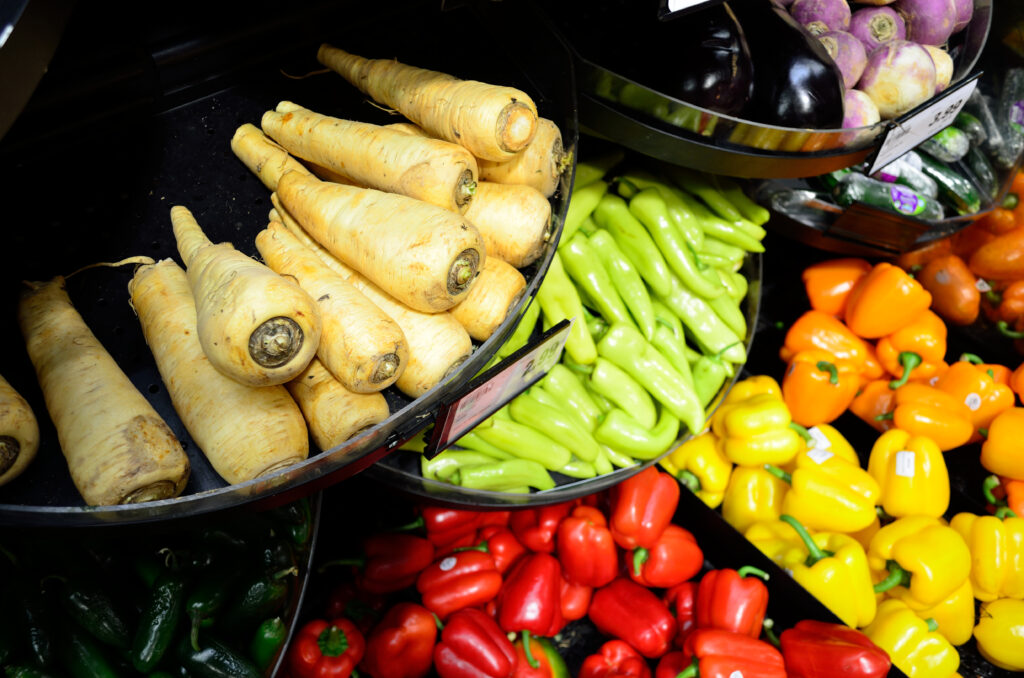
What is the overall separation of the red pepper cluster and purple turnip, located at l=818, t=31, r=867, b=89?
1112 mm

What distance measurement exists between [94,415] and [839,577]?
1.64m

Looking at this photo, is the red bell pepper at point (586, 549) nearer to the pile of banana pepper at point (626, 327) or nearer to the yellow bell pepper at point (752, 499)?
the pile of banana pepper at point (626, 327)

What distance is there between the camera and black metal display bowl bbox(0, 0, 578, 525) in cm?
80

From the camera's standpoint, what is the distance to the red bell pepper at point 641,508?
169 centimetres

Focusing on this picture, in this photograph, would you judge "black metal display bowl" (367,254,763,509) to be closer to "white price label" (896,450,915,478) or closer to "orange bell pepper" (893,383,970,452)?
"white price label" (896,450,915,478)

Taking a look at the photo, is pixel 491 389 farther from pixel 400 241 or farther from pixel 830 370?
pixel 830 370

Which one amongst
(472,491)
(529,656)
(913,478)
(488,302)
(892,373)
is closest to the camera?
(488,302)

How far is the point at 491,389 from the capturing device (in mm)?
999

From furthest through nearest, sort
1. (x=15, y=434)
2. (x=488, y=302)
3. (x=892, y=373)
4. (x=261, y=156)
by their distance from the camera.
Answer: (x=892, y=373)
(x=261, y=156)
(x=488, y=302)
(x=15, y=434)

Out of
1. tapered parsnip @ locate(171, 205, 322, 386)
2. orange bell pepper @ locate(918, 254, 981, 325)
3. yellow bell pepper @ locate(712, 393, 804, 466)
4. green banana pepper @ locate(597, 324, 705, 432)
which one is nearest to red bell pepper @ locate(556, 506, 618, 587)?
green banana pepper @ locate(597, 324, 705, 432)

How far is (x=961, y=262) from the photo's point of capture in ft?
7.79

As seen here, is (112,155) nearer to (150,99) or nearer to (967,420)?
(150,99)

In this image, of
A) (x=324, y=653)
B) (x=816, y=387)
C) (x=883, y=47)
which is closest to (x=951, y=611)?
(x=816, y=387)

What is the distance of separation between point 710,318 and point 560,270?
0.45 meters
